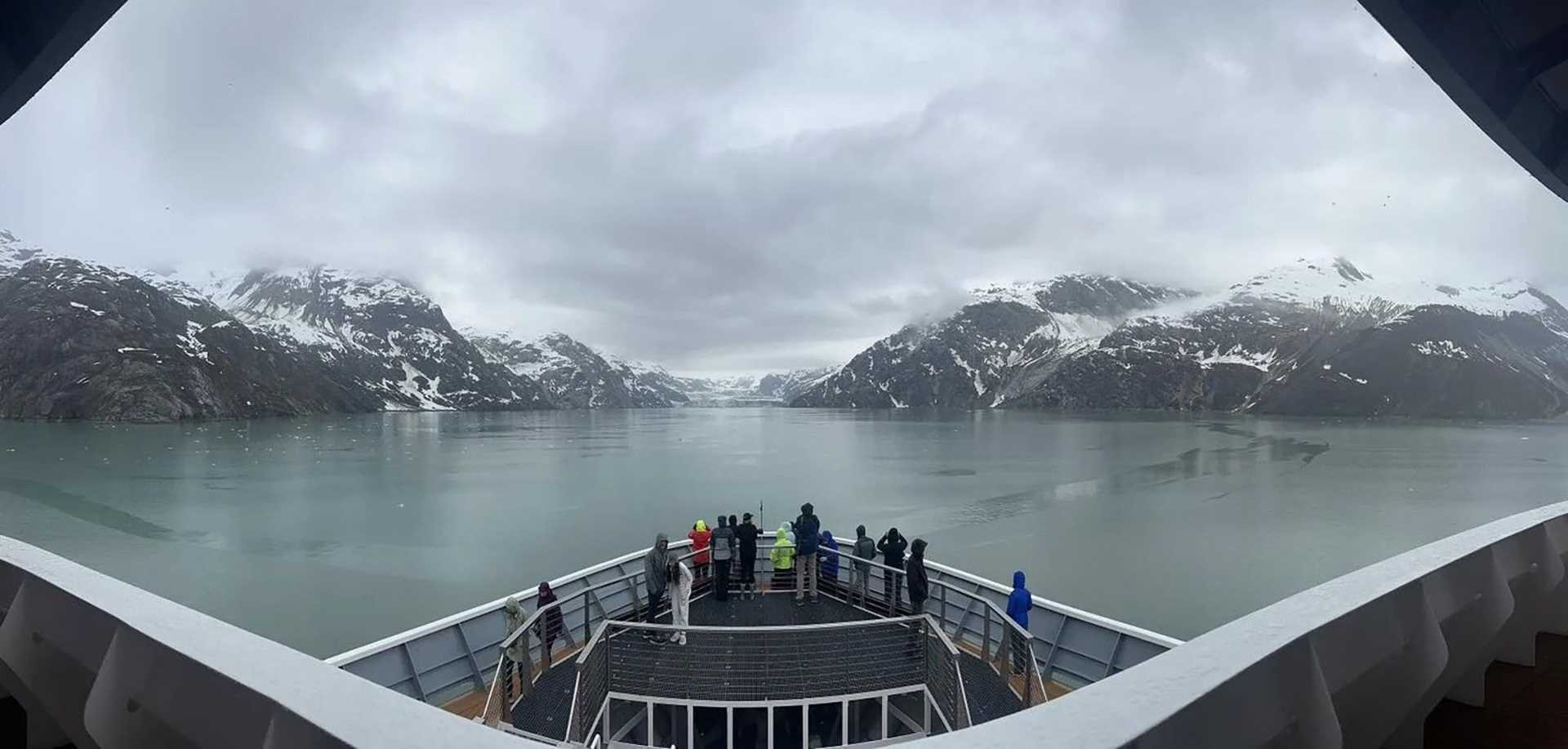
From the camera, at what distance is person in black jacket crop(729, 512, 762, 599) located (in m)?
10.6

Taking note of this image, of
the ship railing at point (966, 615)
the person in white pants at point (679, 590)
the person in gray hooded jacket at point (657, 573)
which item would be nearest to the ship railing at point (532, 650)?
the person in gray hooded jacket at point (657, 573)

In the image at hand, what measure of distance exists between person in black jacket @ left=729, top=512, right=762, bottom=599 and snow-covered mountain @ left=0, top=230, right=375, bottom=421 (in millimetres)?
158241

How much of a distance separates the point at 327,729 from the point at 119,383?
562ft

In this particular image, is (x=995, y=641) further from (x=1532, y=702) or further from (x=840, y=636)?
(x=1532, y=702)

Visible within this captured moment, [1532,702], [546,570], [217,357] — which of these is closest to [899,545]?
[1532,702]

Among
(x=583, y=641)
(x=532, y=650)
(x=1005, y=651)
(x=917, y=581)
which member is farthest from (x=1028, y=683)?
(x=532, y=650)

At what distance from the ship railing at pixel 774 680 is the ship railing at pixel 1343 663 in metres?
3.72

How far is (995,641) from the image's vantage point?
910 centimetres

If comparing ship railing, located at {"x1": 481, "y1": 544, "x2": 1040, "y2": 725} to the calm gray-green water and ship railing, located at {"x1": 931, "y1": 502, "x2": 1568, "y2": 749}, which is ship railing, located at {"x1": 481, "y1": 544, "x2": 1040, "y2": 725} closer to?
ship railing, located at {"x1": 931, "y1": 502, "x2": 1568, "y2": 749}

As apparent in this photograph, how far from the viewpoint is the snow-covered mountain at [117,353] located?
123m

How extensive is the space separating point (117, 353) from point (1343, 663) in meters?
181

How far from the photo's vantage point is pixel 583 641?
30.0ft

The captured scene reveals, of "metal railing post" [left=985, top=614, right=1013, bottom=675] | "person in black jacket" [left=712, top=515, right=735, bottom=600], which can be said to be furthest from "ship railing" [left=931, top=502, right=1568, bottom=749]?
"person in black jacket" [left=712, top=515, right=735, bottom=600]

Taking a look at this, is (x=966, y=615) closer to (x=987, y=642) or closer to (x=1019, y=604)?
(x=1019, y=604)
